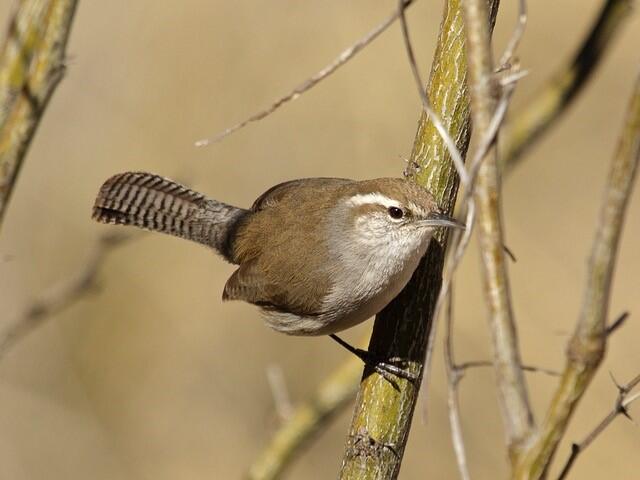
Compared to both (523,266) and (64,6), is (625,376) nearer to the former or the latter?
(523,266)

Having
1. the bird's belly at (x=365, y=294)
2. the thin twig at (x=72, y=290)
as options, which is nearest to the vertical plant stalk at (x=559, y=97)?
the bird's belly at (x=365, y=294)

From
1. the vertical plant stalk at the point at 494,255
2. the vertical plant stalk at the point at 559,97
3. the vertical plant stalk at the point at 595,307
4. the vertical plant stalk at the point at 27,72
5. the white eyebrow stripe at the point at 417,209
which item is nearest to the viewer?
the vertical plant stalk at the point at 595,307

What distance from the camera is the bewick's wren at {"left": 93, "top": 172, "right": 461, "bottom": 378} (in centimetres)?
322

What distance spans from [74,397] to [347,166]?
9.26ft

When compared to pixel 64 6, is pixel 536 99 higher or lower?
higher

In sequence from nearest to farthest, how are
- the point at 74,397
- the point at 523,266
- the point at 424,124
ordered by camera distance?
1. the point at 424,124
2. the point at 523,266
3. the point at 74,397

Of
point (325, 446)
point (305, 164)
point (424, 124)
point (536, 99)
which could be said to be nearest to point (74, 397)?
point (325, 446)

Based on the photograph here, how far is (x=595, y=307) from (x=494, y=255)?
0.58 ft

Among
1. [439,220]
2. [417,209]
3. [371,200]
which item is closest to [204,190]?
[371,200]

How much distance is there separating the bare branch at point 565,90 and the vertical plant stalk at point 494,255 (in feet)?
7.71

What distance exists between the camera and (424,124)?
2789mm

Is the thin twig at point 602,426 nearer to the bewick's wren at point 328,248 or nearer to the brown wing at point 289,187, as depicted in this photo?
the bewick's wren at point 328,248

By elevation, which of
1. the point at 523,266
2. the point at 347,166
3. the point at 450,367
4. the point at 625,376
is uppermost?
the point at 347,166

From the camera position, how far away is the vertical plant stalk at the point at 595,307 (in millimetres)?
1230
